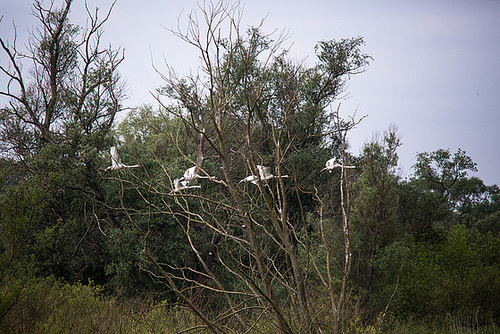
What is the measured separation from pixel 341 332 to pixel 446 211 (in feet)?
57.9

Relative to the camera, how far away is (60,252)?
11.4 metres

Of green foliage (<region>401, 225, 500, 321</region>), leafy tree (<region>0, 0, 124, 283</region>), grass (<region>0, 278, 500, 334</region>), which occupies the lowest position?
green foliage (<region>401, 225, 500, 321</region>)

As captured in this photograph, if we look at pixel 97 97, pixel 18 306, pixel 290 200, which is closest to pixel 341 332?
pixel 18 306

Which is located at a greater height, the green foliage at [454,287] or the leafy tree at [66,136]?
the leafy tree at [66,136]

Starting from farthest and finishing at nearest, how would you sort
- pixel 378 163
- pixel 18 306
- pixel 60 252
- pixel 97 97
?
pixel 97 97 → pixel 60 252 → pixel 378 163 → pixel 18 306

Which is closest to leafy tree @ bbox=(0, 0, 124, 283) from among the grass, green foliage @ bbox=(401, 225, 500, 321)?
the grass

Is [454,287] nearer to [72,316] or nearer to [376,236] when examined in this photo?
[376,236]

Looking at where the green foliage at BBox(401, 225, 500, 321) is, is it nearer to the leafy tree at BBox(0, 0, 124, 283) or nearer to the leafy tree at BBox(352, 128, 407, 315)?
the leafy tree at BBox(352, 128, 407, 315)

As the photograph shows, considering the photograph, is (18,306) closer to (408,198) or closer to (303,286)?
(303,286)

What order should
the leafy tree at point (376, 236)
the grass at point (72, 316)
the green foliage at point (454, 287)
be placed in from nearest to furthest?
the grass at point (72, 316) < the leafy tree at point (376, 236) < the green foliage at point (454, 287)

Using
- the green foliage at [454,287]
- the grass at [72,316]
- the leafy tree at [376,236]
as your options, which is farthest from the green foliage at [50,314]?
the green foliage at [454,287]

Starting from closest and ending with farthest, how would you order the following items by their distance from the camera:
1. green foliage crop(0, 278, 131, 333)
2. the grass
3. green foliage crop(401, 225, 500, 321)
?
the grass, green foliage crop(0, 278, 131, 333), green foliage crop(401, 225, 500, 321)

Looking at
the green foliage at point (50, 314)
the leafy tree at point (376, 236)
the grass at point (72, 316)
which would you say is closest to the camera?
the grass at point (72, 316)

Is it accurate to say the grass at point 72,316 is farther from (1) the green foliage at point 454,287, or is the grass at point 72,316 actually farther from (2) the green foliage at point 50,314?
(1) the green foliage at point 454,287
